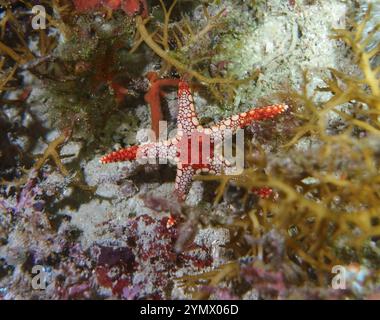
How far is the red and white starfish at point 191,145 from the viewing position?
12.4ft

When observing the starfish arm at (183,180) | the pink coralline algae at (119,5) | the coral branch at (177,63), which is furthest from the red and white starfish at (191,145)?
the pink coralline algae at (119,5)

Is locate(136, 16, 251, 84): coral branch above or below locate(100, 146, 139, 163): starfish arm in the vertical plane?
above

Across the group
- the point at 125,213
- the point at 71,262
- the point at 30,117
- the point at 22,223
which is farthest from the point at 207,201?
the point at 30,117

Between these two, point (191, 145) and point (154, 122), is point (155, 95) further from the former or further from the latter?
point (191, 145)

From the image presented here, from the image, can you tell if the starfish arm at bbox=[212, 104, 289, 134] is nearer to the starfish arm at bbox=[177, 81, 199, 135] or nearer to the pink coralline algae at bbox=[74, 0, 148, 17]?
the starfish arm at bbox=[177, 81, 199, 135]

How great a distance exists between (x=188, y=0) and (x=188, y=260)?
10.4 feet

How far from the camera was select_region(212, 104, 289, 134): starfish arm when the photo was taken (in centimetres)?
372

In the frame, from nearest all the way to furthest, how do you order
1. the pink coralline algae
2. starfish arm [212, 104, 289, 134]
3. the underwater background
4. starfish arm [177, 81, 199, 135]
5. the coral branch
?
the underwater background, starfish arm [212, 104, 289, 134], the coral branch, starfish arm [177, 81, 199, 135], the pink coralline algae

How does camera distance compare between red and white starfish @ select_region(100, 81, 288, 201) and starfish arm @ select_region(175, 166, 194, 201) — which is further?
starfish arm @ select_region(175, 166, 194, 201)

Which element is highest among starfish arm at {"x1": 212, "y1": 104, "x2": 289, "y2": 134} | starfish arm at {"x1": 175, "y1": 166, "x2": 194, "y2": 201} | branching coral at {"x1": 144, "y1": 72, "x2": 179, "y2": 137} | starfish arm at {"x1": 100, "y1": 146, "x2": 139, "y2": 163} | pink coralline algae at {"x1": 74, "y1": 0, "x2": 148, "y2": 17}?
pink coralline algae at {"x1": 74, "y1": 0, "x2": 148, "y2": 17}

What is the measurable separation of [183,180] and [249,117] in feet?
3.26

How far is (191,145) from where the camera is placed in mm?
3891

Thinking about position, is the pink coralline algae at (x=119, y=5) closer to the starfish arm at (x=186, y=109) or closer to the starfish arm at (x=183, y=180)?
the starfish arm at (x=186, y=109)

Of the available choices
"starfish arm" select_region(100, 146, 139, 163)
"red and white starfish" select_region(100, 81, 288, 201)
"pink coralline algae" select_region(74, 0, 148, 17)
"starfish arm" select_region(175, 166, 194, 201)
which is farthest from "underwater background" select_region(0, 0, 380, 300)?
"starfish arm" select_region(100, 146, 139, 163)
